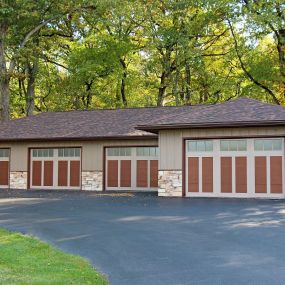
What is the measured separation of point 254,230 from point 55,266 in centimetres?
478

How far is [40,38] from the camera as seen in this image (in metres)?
31.7

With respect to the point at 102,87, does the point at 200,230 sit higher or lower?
lower

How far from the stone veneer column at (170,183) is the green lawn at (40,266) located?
9.34 meters

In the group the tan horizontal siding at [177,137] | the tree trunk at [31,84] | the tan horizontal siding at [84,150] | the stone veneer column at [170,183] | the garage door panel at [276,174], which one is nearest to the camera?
the garage door panel at [276,174]

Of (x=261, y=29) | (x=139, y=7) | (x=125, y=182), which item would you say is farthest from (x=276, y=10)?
(x=125, y=182)

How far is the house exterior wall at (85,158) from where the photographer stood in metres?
20.8

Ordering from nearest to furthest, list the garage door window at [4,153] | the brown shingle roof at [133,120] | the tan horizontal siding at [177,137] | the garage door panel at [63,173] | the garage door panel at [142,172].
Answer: the brown shingle roof at [133,120] < the tan horizontal siding at [177,137] < the garage door panel at [142,172] < the garage door panel at [63,173] < the garage door window at [4,153]

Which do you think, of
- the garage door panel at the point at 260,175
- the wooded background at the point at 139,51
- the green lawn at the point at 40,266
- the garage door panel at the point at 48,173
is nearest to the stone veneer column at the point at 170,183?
the garage door panel at the point at 260,175

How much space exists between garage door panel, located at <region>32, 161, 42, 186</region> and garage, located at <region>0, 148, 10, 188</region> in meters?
1.46

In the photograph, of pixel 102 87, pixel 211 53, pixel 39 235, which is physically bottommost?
pixel 39 235

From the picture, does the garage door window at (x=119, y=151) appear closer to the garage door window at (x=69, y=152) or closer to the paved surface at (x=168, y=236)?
the garage door window at (x=69, y=152)

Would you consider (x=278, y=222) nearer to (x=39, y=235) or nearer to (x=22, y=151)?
(x=39, y=235)

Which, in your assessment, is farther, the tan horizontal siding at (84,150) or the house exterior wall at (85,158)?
the house exterior wall at (85,158)

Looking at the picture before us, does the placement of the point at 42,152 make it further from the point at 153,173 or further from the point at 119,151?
the point at 153,173
